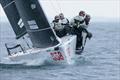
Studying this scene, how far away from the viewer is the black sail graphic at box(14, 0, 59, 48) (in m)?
25.8

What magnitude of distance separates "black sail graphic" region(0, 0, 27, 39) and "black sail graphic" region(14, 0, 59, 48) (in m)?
1.63

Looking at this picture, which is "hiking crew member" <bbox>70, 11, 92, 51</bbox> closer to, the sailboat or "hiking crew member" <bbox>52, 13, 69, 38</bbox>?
"hiking crew member" <bbox>52, 13, 69, 38</bbox>

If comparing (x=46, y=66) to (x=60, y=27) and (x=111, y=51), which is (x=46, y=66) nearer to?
(x=60, y=27)

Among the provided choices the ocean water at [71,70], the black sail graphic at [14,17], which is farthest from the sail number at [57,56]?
the black sail graphic at [14,17]

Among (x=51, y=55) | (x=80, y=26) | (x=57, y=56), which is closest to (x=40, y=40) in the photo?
(x=51, y=55)

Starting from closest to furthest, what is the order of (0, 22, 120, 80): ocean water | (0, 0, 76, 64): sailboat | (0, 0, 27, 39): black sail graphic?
(0, 22, 120, 80): ocean water → (0, 0, 76, 64): sailboat → (0, 0, 27, 39): black sail graphic

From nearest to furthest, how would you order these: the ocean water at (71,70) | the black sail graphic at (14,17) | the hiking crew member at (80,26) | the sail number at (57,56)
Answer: the ocean water at (71,70), the sail number at (57,56), the hiking crew member at (80,26), the black sail graphic at (14,17)

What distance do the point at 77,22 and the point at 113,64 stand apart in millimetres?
2381

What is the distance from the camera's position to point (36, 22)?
2600 cm

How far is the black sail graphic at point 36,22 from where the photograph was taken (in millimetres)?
25797

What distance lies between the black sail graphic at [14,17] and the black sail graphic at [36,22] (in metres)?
1.63

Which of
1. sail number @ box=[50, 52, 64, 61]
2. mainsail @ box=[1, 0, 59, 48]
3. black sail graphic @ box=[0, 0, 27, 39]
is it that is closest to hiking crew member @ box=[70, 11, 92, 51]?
mainsail @ box=[1, 0, 59, 48]

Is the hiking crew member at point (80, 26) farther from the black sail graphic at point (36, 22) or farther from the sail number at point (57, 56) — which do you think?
the sail number at point (57, 56)

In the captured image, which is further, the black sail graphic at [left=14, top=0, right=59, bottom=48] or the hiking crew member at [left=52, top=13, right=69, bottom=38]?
the hiking crew member at [left=52, top=13, right=69, bottom=38]
